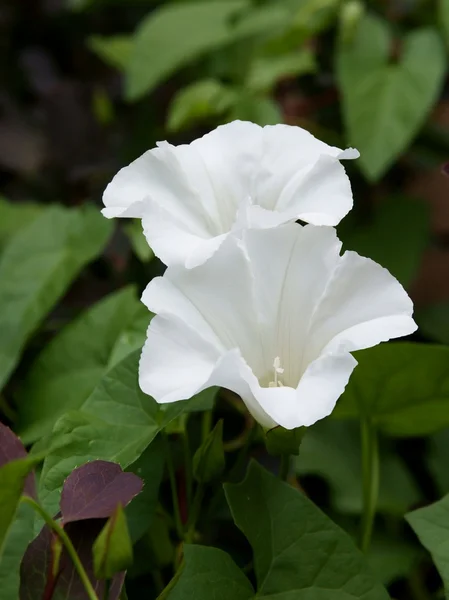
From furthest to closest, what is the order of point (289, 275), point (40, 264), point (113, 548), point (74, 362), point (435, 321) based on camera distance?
1. point (435, 321)
2. point (40, 264)
3. point (74, 362)
4. point (289, 275)
5. point (113, 548)

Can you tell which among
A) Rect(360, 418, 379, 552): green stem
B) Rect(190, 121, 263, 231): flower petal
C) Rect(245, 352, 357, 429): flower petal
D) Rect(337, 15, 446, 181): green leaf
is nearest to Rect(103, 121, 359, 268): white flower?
Rect(190, 121, 263, 231): flower petal

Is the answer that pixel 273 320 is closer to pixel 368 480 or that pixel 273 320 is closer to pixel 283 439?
pixel 283 439

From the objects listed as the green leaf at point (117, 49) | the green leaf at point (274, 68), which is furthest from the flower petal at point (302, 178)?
the green leaf at point (117, 49)

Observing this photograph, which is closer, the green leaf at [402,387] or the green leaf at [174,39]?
the green leaf at [402,387]

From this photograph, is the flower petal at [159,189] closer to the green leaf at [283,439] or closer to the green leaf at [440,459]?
the green leaf at [283,439]

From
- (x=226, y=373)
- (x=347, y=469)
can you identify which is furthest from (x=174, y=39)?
(x=226, y=373)

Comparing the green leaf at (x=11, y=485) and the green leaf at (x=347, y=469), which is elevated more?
the green leaf at (x=11, y=485)
